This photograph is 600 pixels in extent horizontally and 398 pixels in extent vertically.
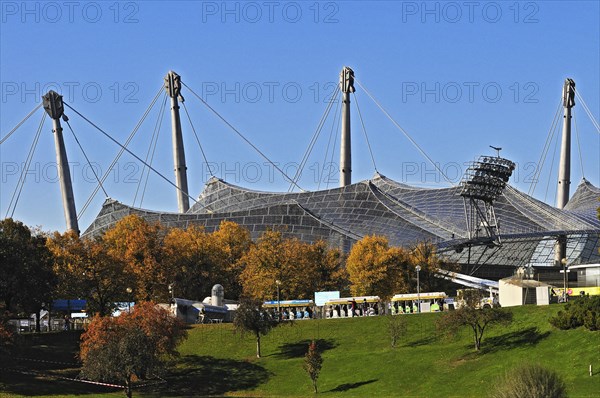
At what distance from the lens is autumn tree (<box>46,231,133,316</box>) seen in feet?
390

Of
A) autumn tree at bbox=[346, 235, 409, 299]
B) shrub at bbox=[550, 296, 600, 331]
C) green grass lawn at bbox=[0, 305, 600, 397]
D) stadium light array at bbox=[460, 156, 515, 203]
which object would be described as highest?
stadium light array at bbox=[460, 156, 515, 203]

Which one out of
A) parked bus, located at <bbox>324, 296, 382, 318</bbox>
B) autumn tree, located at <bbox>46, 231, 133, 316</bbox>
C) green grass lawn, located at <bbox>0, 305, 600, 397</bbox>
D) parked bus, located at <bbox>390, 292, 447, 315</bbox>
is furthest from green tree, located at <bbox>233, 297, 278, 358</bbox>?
autumn tree, located at <bbox>46, 231, 133, 316</bbox>

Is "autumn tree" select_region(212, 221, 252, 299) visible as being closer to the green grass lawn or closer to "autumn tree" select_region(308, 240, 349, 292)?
"autumn tree" select_region(308, 240, 349, 292)

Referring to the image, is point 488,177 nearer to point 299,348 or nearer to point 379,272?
point 379,272

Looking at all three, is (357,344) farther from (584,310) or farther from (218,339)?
(584,310)

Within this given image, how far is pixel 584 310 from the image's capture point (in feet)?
280

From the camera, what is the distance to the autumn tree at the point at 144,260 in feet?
410

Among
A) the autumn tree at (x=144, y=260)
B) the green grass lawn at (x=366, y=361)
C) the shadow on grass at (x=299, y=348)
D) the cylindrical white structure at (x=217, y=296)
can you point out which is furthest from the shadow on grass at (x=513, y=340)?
the autumn tree at (x=144, y=260)

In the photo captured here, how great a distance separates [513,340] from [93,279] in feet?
154

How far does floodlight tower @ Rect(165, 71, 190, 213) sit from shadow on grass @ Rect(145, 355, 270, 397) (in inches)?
3907

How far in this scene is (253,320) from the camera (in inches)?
3839

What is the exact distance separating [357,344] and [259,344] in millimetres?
7797

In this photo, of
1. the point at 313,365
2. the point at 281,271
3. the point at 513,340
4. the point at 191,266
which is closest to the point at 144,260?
the point at 191,266

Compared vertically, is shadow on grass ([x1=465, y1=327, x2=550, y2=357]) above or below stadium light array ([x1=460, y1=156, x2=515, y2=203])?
below
